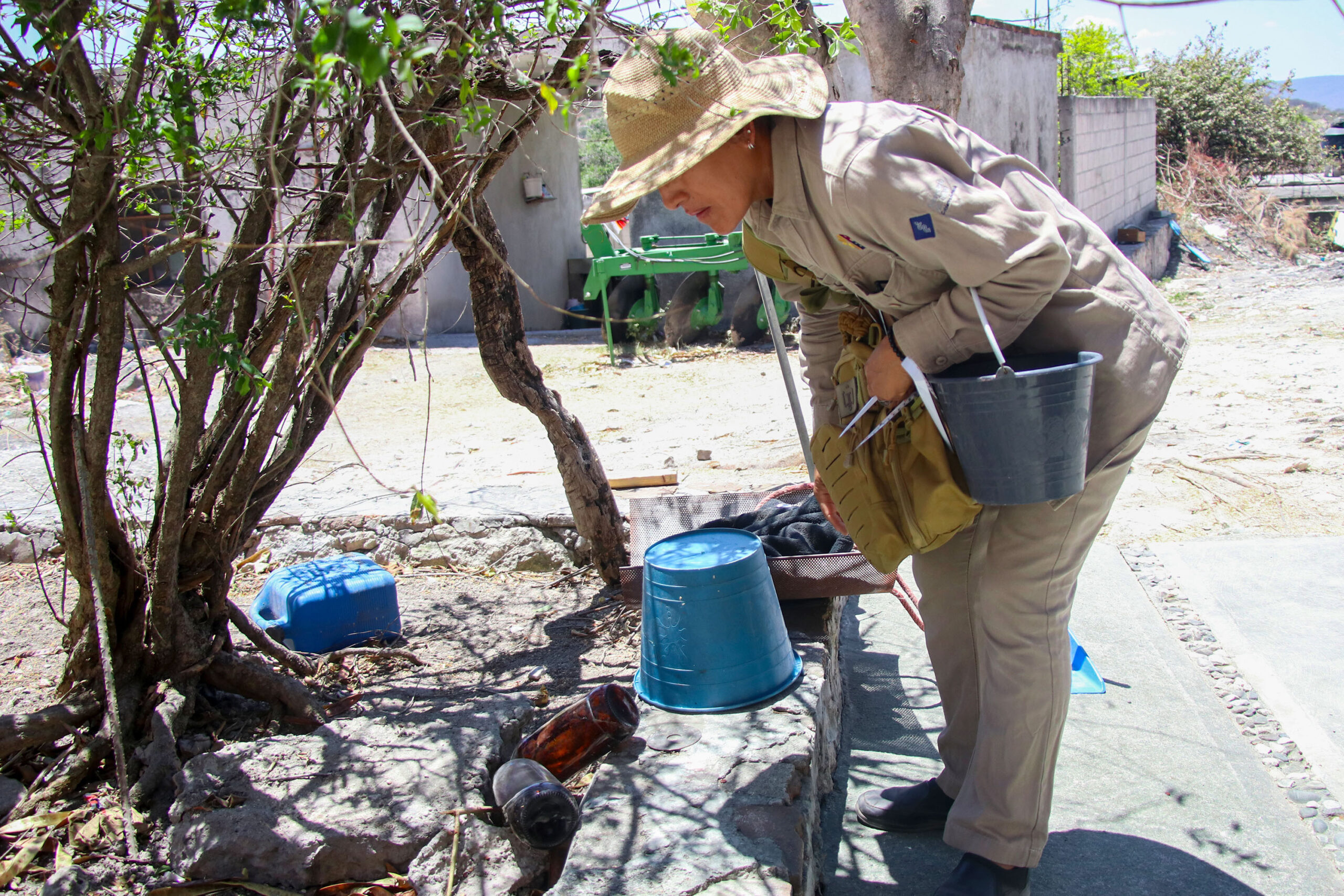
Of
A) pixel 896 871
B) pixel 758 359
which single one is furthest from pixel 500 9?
pixel 758 359

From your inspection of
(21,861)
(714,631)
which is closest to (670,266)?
(714,631)

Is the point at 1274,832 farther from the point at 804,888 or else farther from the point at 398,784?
the point at 398,784

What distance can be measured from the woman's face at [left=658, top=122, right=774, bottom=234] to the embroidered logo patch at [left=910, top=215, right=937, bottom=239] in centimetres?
35

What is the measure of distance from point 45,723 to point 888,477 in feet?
6.79

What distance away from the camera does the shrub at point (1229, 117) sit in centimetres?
1769

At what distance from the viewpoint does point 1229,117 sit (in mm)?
17766

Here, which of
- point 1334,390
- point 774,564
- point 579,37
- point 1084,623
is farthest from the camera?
point 1334,390

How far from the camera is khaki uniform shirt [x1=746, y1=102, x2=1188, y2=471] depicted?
1.68 metres

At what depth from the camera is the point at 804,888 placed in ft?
6.26

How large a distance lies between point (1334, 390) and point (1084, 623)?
13.3ft

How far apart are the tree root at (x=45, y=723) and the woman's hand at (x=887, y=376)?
206 centimetres

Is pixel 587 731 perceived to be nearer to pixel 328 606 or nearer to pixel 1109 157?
pixel 328 606

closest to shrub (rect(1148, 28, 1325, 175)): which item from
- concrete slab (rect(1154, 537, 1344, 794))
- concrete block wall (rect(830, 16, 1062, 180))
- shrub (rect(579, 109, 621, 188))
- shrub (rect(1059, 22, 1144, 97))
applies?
shrub (rect(1059, 22, 1144, 97))

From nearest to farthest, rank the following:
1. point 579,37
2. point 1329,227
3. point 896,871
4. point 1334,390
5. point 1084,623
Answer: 1. point 896,871
2. point 579,37
3. point 1084,623
4. point 1334,390
5. point 1329,227
